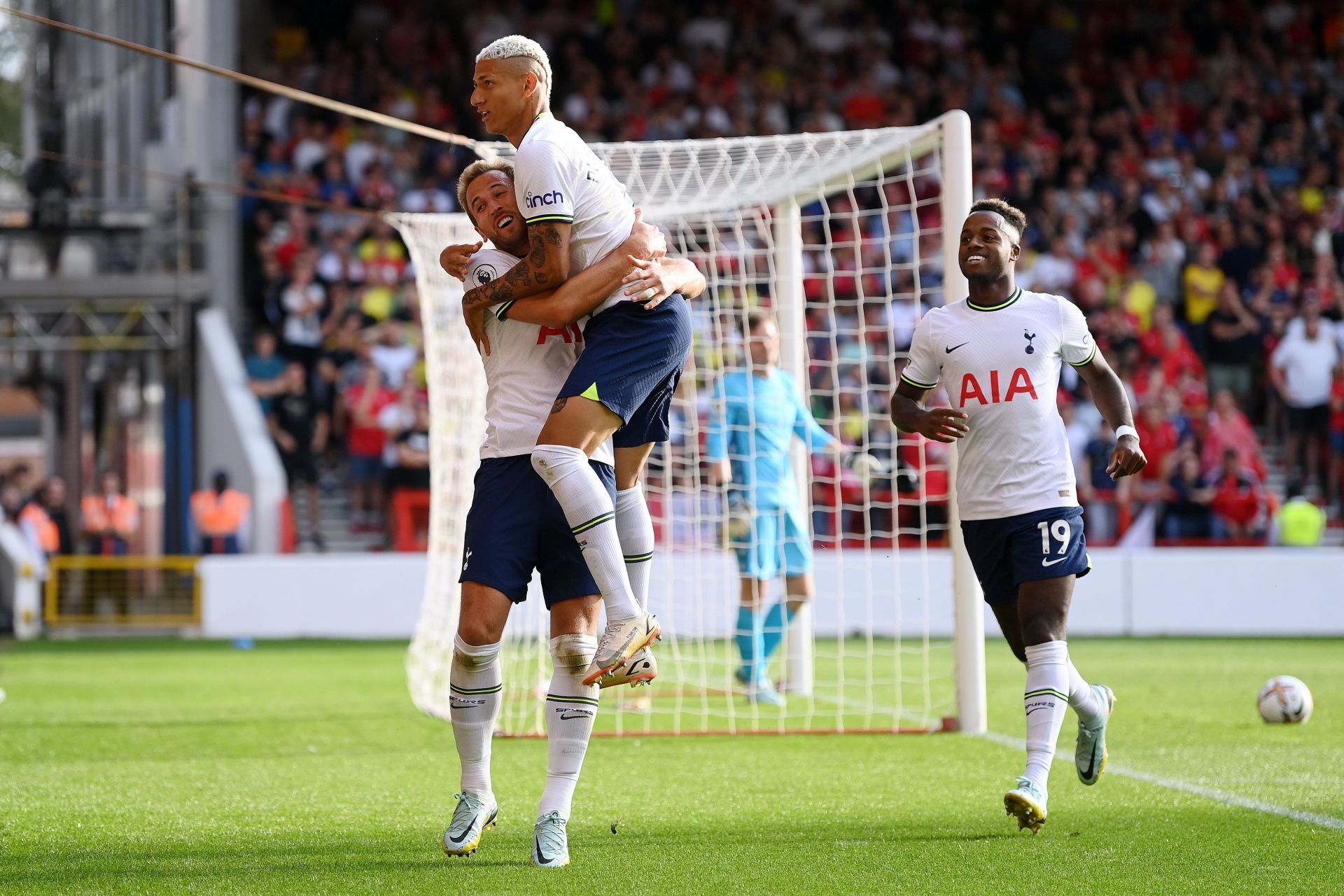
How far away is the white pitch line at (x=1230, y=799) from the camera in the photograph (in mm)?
5516

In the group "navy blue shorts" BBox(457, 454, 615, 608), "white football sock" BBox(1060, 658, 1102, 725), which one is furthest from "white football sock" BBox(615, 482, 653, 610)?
"white football sock" BBox(1060, 658, 1102, 725)

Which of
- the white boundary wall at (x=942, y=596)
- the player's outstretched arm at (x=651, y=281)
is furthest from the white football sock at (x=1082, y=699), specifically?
the white boundary wall at (x=942, y=596)

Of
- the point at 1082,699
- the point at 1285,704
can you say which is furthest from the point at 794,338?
the point at 1082,699

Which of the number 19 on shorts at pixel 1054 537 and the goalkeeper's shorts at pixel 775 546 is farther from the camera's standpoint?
the goalkeeper's shorts at pixel 775 546

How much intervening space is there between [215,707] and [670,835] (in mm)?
5587

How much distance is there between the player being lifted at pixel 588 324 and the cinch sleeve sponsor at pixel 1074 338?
142cm

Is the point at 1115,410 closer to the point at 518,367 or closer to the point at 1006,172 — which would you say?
the point at 518,367

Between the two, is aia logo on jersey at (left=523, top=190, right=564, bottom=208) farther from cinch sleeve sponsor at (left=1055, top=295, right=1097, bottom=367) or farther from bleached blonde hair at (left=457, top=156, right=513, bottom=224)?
cinch sleeve sponsor at (left=1055, top=295, right=1097, bottom=367)

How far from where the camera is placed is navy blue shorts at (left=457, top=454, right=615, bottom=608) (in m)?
4.89

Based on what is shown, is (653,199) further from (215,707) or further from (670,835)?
(670,835)

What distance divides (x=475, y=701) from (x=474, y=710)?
0.09 feet

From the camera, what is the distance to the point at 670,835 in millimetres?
5379

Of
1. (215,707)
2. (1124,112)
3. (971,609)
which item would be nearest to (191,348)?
(215,707)

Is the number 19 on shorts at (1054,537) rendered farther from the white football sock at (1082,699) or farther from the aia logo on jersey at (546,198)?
the aia logo on jersey at (546,198)
